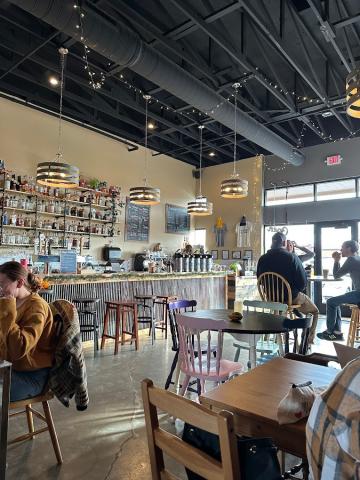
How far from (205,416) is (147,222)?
28.1 ft

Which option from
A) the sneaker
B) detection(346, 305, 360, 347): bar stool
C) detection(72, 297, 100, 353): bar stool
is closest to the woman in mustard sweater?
detection(72, 297, 100, 353): bar stool

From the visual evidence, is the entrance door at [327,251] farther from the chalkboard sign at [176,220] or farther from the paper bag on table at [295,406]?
the paper bag on table at [295,406]

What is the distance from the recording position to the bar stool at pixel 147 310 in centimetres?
546

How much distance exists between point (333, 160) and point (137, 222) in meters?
5.13

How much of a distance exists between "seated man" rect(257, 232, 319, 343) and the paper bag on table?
319 centimetres

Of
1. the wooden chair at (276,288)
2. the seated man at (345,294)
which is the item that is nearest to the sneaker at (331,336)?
the seated man at (345,294)

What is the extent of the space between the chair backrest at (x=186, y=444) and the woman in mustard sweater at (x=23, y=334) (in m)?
1.10

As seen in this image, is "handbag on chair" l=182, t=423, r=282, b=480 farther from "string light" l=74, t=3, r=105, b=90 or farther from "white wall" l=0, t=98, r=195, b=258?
"white wall" l=0, t=98, r=195, b=258

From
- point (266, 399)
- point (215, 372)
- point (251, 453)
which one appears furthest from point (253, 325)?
point (251, 453)

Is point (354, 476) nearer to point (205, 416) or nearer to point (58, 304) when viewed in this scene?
point (205, 416)

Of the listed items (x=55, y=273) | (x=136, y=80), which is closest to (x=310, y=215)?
(x=136, y=80)

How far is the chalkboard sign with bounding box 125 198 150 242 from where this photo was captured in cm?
888

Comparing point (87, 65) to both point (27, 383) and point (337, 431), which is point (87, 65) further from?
point (337, 431)

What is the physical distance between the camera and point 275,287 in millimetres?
4324
